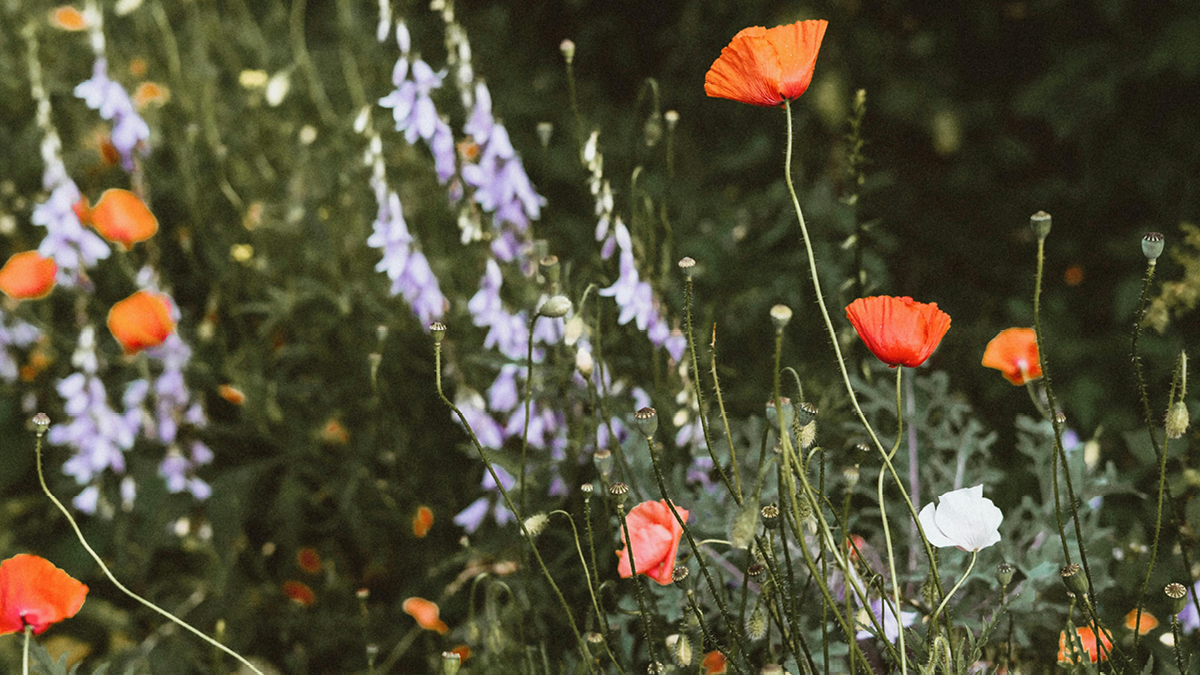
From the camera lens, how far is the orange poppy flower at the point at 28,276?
1.42 meters

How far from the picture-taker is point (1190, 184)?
5.36 ft

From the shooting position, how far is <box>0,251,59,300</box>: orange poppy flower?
142cm

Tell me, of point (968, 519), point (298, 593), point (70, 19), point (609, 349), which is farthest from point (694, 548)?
point (70, 19)

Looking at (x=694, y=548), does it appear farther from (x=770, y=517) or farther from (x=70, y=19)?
(x=70, y=19)

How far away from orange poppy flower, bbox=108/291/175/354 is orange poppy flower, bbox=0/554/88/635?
2.12 ft

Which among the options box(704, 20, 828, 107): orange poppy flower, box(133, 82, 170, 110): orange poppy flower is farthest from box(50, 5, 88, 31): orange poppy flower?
box(704, 20, 828, 107): orange poppy flower

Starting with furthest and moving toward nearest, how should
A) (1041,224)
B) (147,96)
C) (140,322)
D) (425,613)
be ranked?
(147,96), (140,322), (425,613), (1041,224)

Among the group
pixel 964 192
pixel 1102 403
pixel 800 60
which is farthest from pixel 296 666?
pixel 964 192

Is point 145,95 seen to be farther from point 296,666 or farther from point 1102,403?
point 1102,403

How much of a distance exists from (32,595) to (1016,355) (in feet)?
3.15

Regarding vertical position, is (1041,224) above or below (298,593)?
above

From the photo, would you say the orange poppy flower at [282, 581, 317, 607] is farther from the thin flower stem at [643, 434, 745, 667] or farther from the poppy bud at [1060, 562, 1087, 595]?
the poppy bud at [1060, 562, 1087, 595]

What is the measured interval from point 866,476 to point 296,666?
0.90m

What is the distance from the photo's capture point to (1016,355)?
1032 millimetres
